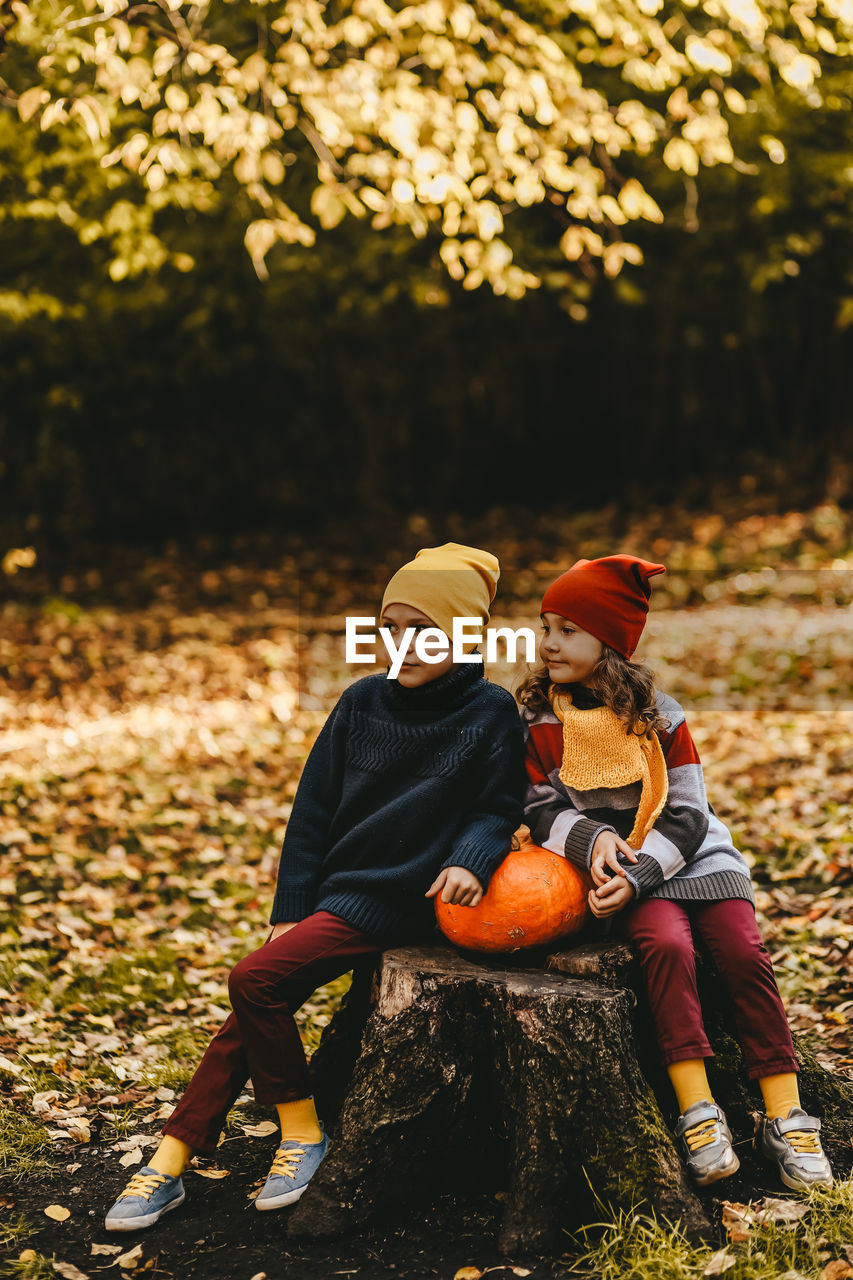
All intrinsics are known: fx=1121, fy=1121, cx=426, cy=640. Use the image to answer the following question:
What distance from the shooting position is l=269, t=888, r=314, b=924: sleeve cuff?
341 centimetres

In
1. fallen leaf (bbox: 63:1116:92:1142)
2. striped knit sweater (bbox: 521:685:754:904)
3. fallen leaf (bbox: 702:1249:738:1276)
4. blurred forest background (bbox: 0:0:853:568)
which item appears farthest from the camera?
blurred forest background (bbox: 0:0:853:568)

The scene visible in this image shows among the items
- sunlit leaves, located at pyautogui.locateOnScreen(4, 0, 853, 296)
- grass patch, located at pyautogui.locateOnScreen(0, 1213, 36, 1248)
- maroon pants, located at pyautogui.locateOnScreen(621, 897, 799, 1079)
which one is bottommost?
grass patch, located at pyautogui.locateOnScreen(0, 1213, 36, 1248)

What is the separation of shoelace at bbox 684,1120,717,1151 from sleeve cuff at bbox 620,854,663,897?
0.63 m

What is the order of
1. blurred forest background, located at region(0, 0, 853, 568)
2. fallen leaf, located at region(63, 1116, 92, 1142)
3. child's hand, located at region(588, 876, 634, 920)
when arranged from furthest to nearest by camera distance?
blurred forest background, located at region(0, 0, 853, 568), fallen leaf, located at region(63, 1116, 92, 1142), child's hand, located at region(588, 876, 634, 920)

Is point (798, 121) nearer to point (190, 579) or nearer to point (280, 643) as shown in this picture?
point (280, 643)

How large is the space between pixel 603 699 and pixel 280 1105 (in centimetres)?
153

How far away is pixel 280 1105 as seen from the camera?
10.8 ft

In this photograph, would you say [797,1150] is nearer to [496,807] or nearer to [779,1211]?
[779,1211]

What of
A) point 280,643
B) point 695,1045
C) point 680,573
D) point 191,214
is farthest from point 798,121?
point 695,1045

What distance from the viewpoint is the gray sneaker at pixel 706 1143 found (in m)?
3.01

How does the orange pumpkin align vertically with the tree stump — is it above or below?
above

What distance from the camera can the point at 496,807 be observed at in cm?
338

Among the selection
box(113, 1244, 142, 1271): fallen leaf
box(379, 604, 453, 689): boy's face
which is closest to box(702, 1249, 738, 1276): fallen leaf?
box(113, 1244, 142, 1271): fallen leaf

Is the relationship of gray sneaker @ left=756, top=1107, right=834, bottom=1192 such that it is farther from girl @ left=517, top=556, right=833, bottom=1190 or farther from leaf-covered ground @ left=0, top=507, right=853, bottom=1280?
leaf-covered ground @ left=0, top=507, right=853, bottom=1280
